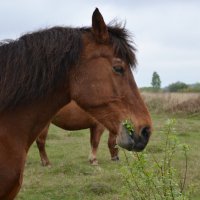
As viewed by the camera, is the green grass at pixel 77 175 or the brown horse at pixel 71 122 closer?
the green grass at pixel 77 175

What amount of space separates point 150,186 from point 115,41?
134 cm

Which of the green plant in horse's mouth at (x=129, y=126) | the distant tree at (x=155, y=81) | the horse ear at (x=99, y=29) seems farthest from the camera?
the distant tree at (x=155, y=81)

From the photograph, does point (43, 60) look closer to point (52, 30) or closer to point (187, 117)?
point (52, 30)

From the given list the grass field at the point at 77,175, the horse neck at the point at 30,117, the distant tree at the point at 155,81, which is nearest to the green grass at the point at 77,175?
the grass field at the point at 77,175

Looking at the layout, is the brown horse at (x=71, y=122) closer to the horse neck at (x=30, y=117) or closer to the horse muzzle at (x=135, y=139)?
the horse neck at (x=30, y=117)

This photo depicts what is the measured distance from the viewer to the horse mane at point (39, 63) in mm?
3617

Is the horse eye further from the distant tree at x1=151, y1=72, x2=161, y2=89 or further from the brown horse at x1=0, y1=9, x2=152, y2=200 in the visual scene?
the distant tree at x1=151, y1=72, x2=161, y2=89

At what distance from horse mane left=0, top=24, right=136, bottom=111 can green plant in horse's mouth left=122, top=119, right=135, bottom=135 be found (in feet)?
1.76

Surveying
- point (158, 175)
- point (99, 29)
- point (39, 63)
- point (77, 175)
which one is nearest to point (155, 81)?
point (77, 175)

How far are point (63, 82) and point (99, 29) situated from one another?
536 millimetres

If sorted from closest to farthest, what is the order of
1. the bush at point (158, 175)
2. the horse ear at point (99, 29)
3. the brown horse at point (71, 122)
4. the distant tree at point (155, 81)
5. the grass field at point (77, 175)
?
1. the horse ear at point (99, 29)
2. the bush at point (158, 175)
3. the grass field at point (77, 175)
4. the brown horse at point (71, 122)
5. the distant tree at point (155, 81)

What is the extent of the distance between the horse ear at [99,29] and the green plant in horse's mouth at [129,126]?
0.72 m

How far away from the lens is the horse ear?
11.7 ft

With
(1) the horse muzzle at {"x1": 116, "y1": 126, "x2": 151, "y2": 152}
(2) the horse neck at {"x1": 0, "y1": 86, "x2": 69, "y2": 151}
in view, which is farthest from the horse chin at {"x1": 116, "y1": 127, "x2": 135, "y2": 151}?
(2) the horse neck at {"x1": 0, "y1": 86, "x2": 69, "y2": 151}
